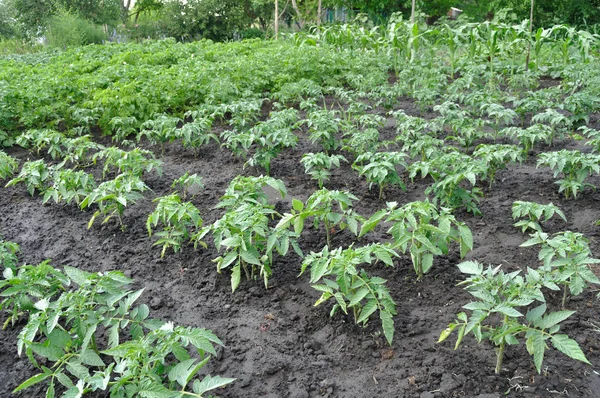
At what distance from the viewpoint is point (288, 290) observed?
3311 millimetres

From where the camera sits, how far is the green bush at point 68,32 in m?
17.4

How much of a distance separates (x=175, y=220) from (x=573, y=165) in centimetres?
278

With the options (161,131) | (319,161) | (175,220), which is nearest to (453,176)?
(319,161)

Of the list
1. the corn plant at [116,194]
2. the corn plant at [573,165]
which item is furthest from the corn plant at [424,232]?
the corn plant at [116,194]

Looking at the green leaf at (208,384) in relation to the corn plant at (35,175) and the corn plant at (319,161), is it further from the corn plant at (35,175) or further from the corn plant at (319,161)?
the corn plant at (35,175)

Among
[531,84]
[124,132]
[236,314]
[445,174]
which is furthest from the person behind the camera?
[531,84]

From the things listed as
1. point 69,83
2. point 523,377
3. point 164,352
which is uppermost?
point 69,83

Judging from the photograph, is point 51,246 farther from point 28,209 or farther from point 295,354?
point 295,354

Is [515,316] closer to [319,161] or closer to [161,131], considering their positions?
[319,161]

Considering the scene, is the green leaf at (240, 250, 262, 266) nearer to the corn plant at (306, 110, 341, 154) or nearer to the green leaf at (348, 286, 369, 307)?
the green leaf at (348, 286, 369, 307)

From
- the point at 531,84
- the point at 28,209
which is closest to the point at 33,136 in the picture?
the point at 28,209

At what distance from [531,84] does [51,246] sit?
6241 mm

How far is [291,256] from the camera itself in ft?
12.0

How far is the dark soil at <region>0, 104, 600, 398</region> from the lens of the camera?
2.55 m
